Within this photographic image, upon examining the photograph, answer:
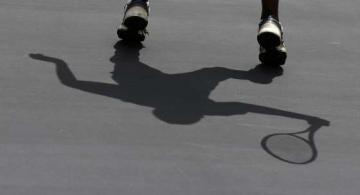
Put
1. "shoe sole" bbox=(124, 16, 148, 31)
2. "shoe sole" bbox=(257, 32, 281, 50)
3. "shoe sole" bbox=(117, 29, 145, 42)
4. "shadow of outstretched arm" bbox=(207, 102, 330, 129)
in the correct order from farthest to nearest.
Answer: "shoe sole" bbox=(117, 29, 145, 42), "shoe sole" bbox=(124, 16, 148, 31), "shoe sole" bbox=(257, 32, 281, 50), "shadow of outstretched arm" bbox=(207, 102, 330, 129)

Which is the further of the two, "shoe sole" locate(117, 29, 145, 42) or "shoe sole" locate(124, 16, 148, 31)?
"shoe sole" locate(117, 29, 145, 42)

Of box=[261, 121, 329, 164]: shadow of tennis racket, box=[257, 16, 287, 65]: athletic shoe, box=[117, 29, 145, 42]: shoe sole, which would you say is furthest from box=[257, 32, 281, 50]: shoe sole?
box=[261, 121, 329, 164]: shadow of tennis racket

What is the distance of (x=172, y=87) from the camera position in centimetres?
460

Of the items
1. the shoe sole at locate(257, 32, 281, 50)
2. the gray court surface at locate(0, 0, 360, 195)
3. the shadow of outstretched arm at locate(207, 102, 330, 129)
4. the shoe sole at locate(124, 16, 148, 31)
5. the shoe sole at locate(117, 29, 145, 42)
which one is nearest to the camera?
the gray court surface at locate(0, 0, 360, 195)

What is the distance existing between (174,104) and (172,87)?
0.78 ft

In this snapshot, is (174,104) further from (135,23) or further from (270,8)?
(270,8)

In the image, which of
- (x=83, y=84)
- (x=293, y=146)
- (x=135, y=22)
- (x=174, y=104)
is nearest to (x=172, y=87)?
(x=174, y=104)

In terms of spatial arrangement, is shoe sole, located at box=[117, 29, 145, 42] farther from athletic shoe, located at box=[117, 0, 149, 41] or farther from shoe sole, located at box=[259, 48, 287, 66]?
shoe sole, located at box=[259, 48, 287, 66]

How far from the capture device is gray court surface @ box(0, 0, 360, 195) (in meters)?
3.62

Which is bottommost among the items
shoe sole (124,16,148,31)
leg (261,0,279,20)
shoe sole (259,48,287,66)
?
shoe sole (259,48,287,66)

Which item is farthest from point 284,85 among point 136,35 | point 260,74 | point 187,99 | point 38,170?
point 38,170

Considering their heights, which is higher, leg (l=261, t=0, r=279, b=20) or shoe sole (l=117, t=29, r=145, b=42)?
leg (l=261, t=0, r=279, b=20)

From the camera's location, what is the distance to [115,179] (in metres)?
3.53

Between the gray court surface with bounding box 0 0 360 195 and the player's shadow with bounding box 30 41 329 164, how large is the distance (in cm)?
1
